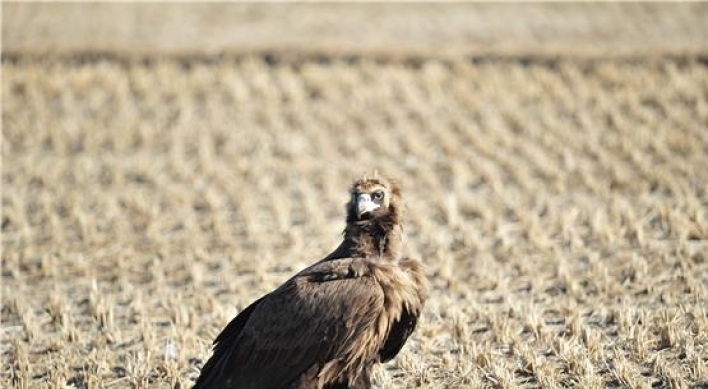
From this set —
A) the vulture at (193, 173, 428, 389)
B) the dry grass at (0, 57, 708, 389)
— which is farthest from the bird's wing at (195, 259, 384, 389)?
the dry grass at (0, 57, 708, 389)

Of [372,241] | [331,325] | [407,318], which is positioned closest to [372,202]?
[372,241]

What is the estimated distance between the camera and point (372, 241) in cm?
722

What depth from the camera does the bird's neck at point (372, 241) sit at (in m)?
7.18

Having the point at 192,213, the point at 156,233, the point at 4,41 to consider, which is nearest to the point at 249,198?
the point at 192,213

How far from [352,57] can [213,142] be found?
4.65 m

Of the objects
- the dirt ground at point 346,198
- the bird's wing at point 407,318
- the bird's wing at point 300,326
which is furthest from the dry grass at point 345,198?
the bird's wing at point 300,326

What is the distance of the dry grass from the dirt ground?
0.13 feet

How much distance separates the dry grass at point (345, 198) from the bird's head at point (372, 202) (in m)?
1.52

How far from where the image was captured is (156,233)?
44.5ft

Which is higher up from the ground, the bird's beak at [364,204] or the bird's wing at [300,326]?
the bird's beak at [364,204]

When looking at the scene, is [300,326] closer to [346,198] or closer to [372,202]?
[372,202]

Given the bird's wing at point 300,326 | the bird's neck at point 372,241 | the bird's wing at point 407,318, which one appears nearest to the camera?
the bird's wing at point 300,326

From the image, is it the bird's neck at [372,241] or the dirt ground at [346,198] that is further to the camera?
the dirt ground at [346,198]

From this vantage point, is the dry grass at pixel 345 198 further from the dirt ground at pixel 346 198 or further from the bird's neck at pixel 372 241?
the bird's neck at pixel 372 241
